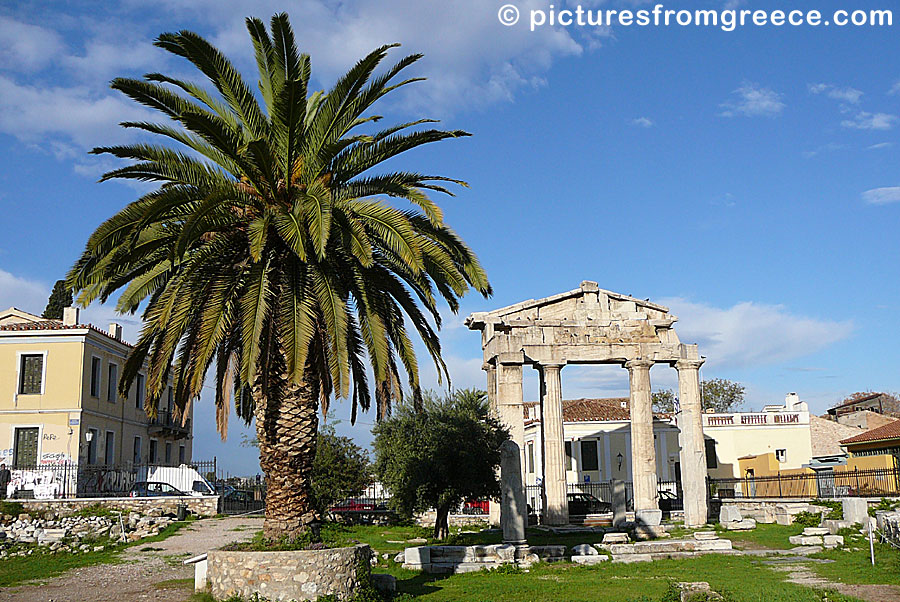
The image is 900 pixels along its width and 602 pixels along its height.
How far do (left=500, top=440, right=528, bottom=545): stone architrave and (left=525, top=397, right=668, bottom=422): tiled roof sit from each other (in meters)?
31.5

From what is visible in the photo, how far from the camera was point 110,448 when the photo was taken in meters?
36.9

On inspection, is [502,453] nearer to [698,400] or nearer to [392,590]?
[392,590]

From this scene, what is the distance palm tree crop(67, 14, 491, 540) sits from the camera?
44.3 ft

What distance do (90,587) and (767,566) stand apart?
15.3 meters

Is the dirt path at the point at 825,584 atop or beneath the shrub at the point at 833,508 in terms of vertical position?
beneath

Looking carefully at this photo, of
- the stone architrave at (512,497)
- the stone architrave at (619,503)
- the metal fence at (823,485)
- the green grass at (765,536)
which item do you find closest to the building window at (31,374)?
the stone architrave at (512,497)

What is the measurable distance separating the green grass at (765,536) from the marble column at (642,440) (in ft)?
8.67

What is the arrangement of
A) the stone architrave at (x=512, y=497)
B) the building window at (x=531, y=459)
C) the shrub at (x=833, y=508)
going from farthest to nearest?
the building window at (x=531, y=459) → the shrub at (x=833, y=508) → the stone architrave at (x=512, y=497)

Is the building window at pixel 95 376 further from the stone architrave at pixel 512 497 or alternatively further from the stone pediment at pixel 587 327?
the stone architrave at pixel 512 497

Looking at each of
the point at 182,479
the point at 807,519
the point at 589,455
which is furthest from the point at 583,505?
the point at 182,479

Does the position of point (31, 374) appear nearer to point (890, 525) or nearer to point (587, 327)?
point (587, 327)

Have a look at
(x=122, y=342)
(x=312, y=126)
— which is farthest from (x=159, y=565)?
(x=122, y=342)

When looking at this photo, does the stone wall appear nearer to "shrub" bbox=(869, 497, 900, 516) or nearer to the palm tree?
the palm tree

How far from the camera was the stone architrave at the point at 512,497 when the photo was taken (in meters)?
22.8
